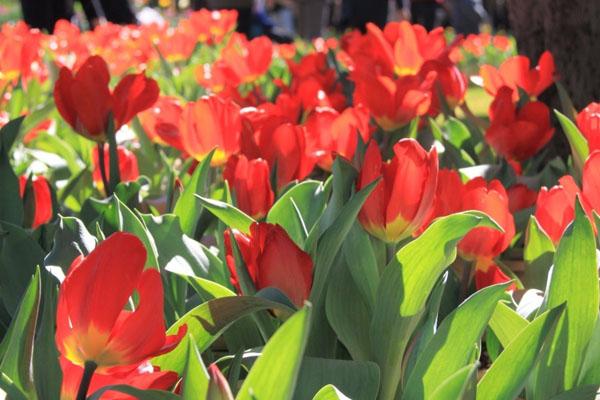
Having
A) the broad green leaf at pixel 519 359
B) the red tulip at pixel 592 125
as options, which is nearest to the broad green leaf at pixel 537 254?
the red tulip at pixel 592 125

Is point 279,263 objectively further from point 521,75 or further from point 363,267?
point 521,75

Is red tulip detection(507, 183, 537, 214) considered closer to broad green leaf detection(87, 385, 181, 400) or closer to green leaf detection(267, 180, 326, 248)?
green leaf detection(267, 180, 326, 248)

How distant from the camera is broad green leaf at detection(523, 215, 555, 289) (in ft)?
4.17

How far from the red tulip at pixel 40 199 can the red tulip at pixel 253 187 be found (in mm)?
315

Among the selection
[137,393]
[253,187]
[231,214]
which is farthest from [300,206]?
[137,393]

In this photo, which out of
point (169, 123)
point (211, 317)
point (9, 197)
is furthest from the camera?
point (169, 123)

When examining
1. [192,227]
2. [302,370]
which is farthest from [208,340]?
[192,227]

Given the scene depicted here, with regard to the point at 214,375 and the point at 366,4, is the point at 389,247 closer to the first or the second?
the point at 214,375

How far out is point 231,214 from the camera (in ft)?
3.63

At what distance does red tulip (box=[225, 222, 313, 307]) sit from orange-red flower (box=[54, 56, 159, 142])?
60cm

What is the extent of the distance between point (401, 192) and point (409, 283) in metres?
0.13

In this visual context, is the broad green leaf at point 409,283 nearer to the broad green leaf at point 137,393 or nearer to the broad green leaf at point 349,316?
the broad green leaf at point 349,316

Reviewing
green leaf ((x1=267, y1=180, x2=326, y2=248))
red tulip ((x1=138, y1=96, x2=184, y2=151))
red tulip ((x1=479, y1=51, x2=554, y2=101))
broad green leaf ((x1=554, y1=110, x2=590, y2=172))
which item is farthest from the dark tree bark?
green leaf ((x1=267, y1=180, x2=326, y2=248))

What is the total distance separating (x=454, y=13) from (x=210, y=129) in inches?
382
